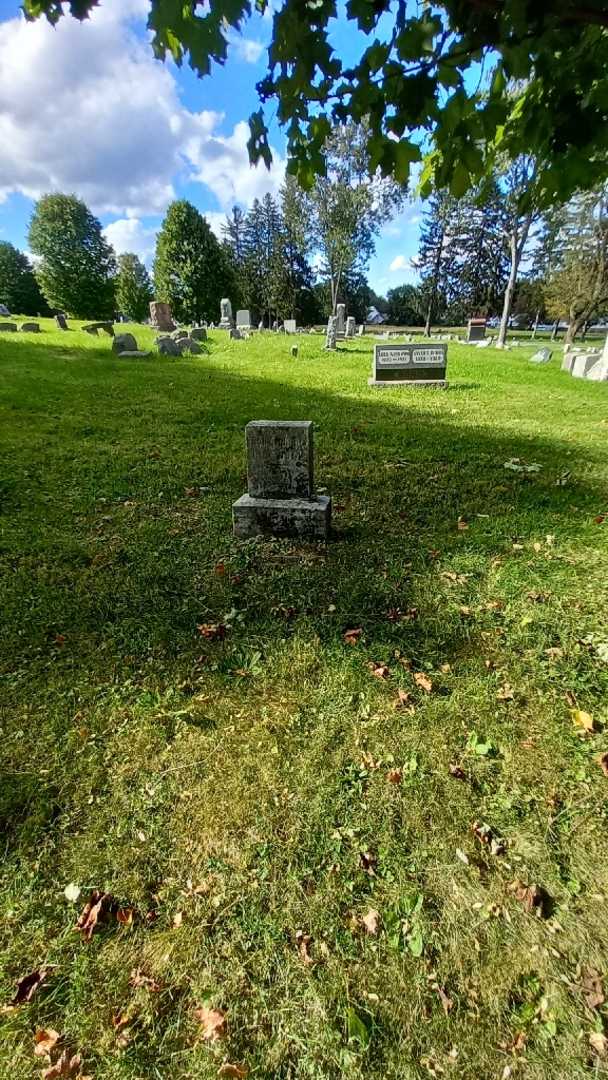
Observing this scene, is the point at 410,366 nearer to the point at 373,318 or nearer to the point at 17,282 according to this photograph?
the point at 17,282

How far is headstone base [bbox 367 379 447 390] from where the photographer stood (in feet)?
37.3

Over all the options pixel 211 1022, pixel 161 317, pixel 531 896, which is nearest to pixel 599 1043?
pixel 531 896

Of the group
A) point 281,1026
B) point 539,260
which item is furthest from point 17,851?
point 539,260

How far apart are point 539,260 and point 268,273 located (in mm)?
27056

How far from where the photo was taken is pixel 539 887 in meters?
1.85

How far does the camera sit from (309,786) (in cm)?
224

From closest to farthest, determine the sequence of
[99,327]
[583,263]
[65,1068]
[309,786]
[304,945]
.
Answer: [65,1068] → [304,945] → [309,786] → [99,327] → [583,263]

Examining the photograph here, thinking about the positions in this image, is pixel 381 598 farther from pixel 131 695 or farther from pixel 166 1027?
pixel 166 1027

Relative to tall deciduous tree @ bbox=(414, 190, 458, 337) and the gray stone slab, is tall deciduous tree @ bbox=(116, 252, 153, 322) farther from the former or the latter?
the gray stone slab

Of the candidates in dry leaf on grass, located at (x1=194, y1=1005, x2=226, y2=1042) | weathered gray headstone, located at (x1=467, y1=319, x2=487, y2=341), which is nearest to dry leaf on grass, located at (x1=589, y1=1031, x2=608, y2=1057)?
dry leaf on grass, located at (x1=194, y1=1005, x2=226, y2=1042)

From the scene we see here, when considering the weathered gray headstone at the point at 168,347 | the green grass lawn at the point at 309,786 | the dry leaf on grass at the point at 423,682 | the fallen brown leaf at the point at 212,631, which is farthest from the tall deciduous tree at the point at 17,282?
the dry leaf on grass at the point at 423,682

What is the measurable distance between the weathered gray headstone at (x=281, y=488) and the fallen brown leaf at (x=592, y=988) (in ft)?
9.91

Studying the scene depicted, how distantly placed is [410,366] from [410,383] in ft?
1.27

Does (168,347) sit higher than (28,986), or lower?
higher
